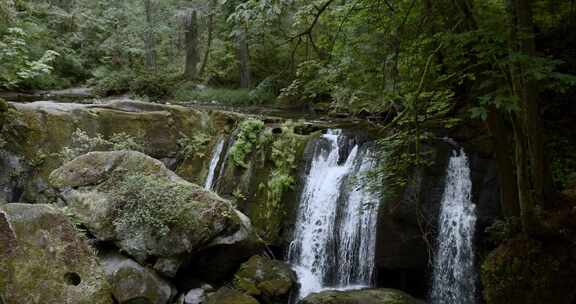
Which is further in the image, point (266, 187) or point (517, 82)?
point (266, 187)

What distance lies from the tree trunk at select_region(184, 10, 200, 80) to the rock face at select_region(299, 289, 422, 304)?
16.2m

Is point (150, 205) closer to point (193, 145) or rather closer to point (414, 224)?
point (193, 145)

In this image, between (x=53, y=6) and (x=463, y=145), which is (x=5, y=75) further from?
(x=53, y=6)

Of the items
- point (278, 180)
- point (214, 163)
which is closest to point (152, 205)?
point (278, 180)

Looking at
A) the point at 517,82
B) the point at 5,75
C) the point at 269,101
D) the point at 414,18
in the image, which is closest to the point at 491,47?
the point at 517,82

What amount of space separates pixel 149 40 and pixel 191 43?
9.97ft

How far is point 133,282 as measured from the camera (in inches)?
236

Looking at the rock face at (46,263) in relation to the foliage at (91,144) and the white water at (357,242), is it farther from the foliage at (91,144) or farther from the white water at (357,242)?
the foliage at (91,144)

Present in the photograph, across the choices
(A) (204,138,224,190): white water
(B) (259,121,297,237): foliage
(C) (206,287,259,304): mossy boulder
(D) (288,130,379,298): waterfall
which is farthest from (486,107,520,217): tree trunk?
(A) (204,138,224,190): white water

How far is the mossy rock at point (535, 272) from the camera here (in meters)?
5.00

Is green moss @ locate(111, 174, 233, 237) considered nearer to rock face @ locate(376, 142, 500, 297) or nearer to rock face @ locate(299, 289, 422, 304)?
rock face @ locate(299, 289, 422, 304)

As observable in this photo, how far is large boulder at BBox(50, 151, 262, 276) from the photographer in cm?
638

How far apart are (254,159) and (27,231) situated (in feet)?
17.6

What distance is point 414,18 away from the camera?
5473 mm
